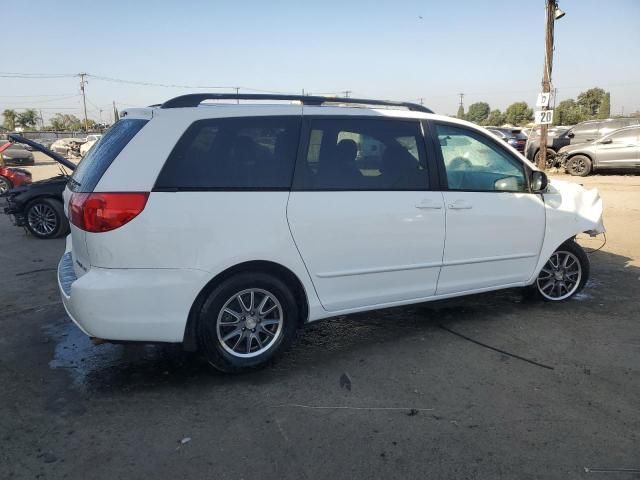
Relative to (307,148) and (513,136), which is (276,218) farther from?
(513,136)

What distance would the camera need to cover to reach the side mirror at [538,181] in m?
4.56

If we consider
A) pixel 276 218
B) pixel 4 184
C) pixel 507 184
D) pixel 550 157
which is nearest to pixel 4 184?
pixel 4 184

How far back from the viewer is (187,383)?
3.50 meters

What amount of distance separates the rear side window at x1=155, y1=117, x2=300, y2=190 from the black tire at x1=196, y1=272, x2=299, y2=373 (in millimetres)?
647

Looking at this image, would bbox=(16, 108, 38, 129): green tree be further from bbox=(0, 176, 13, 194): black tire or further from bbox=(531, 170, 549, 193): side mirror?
bbox=(531, 170, 549, 193): side mirror

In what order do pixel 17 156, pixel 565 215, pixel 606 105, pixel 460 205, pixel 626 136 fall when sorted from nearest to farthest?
1. pixel 460 205
2. pixel 565 215
3. pixel 626 136
4. pixel 17 156
5. pixel 606 105

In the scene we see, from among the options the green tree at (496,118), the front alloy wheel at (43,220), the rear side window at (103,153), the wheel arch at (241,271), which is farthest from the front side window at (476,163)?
the green tree at (496,118)

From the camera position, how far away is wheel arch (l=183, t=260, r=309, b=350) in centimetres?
337

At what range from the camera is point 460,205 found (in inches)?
163

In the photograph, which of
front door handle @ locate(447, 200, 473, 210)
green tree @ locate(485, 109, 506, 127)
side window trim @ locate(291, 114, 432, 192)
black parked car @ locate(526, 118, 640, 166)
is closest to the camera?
side window trim @ locate(291, 114, 432, 192)

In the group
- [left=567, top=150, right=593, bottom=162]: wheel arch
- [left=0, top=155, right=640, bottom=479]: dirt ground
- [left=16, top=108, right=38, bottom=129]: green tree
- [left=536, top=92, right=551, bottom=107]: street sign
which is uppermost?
[left=16, top=108, right=38, bottom=129]: green tree

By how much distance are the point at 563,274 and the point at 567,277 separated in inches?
2.5

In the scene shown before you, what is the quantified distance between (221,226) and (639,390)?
2955 millimetres

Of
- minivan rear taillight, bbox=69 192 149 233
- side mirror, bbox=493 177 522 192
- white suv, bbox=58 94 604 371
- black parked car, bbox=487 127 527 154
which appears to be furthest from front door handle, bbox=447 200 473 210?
black parked car, bbox=487 127 527 154
